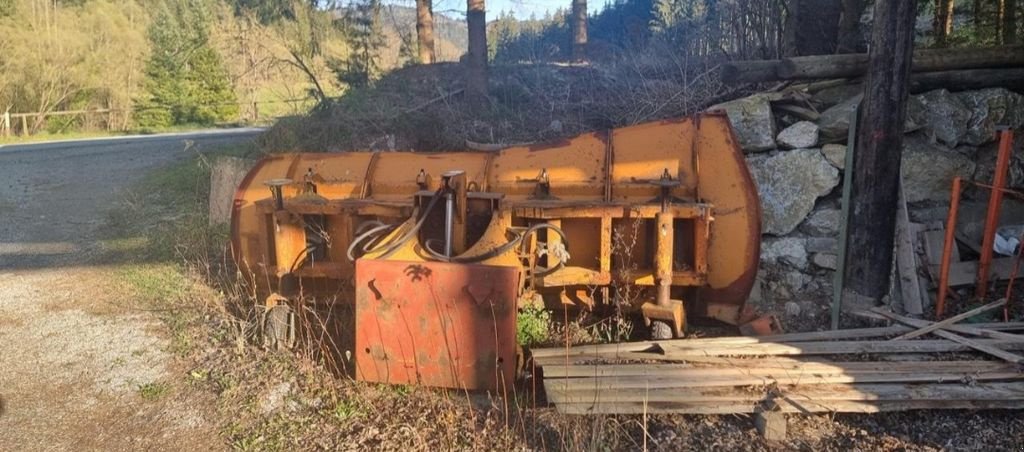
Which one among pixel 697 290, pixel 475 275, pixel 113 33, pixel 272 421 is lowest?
pixel 272 421

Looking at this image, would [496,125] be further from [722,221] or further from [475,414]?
[475,414]

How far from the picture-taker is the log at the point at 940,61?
6.14m

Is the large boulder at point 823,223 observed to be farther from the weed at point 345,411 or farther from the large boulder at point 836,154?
the weed at point 345,411

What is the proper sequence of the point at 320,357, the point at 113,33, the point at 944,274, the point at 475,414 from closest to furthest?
1. the point at 475,414
2. the point at 320,357
3. the point at 944,274
4. the point at 113,33

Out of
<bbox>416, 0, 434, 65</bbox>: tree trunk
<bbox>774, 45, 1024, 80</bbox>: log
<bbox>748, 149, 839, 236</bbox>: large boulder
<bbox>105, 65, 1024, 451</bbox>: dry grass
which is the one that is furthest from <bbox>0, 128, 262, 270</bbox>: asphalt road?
<bbox>774, 45, 1024, 80</bbox>: log

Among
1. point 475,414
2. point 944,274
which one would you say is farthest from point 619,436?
point 944,274

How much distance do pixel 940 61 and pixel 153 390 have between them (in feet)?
22.9

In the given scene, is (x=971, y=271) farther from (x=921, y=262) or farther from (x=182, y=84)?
(x=182, y=84)

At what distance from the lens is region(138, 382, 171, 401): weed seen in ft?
13.1

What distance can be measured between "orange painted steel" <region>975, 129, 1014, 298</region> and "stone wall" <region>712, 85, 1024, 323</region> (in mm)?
673

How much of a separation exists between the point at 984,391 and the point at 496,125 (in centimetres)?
698

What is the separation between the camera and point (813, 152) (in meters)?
5.89

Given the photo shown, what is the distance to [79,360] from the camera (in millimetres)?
4578

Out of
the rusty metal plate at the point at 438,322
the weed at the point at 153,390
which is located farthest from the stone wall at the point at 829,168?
the weed at the point at 153,390
